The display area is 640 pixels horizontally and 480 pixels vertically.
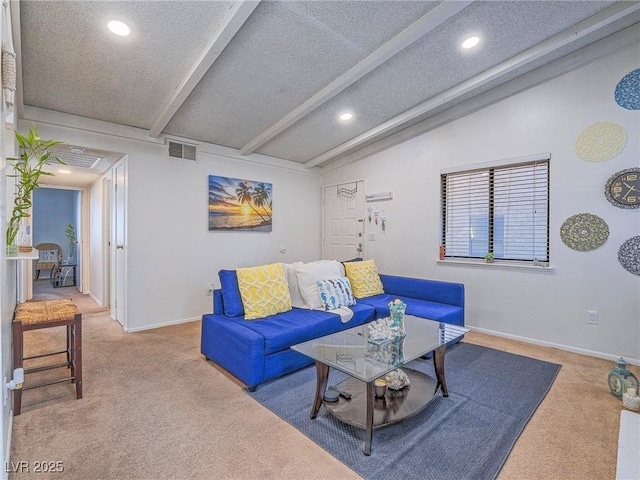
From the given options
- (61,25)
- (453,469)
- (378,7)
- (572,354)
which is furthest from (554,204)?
(61,25)

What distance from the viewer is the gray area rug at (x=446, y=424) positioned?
162cm

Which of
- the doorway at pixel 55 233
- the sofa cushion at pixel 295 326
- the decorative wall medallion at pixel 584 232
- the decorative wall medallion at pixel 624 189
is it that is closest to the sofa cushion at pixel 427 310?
the sofa cushion at pixel 295 326

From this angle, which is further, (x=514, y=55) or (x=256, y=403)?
(x=514, y=55)

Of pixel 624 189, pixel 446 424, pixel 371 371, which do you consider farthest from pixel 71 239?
pixel 624 189

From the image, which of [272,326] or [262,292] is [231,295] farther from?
[272,326]

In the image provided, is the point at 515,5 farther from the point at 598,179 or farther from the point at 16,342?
the point at 16,342

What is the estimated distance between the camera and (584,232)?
3.18 m

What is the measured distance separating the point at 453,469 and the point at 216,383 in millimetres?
1733

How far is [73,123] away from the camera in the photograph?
3371 mm

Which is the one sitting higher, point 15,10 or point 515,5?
point 515,5

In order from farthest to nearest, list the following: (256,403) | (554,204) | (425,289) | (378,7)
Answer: (425,289) < (554,204) < (378,7) < (256,403)

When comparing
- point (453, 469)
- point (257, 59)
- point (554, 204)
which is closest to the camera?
point (453, 469)

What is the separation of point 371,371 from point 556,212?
292 cm

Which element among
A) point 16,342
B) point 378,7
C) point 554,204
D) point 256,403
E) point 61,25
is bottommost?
point 256,403
